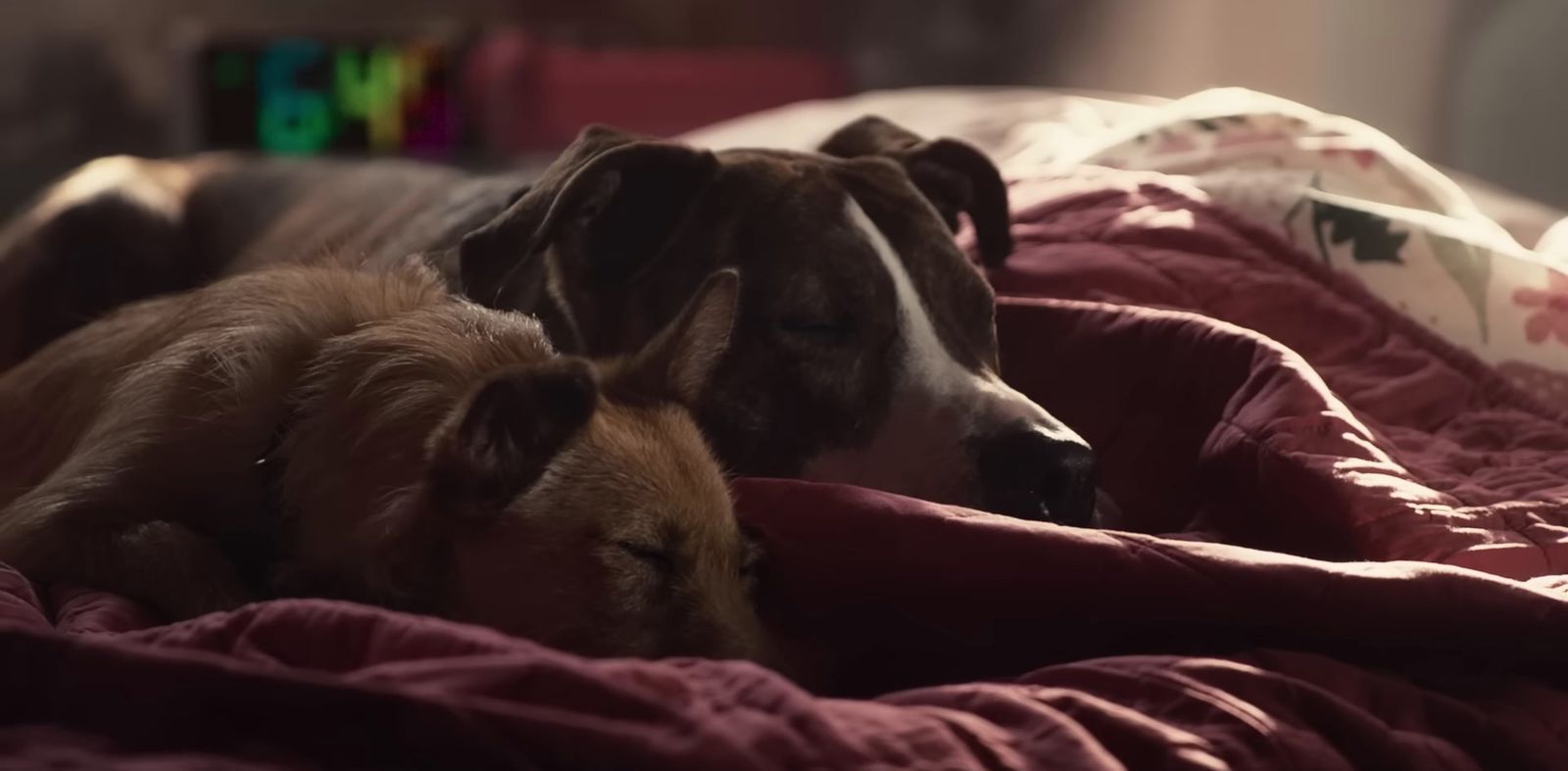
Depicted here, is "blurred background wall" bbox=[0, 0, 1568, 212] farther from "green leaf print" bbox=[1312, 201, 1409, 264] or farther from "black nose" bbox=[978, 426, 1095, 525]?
"black nose" bbox=[978, 426, 1095, 525]

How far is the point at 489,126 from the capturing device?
371 cm

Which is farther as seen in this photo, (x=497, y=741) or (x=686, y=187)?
(x=686, y=187)

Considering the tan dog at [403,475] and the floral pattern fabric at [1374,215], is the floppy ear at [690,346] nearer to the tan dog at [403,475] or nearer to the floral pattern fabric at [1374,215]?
the tan dog at [403,475]

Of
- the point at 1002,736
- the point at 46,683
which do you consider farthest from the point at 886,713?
the point at 46,683

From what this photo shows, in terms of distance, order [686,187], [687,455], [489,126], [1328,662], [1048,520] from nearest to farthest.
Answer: [1328,662]
[687,455]
[1048,520]
[686,187]
[489,126]

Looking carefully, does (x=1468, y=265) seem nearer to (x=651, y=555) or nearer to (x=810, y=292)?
(x=810, y=292)

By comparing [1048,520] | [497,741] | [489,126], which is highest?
[497,741]

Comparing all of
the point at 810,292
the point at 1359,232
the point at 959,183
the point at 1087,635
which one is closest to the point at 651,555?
the point at 1087,635

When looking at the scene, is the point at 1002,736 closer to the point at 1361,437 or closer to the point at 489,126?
the point at 1361,437

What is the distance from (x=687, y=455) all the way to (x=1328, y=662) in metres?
0.43

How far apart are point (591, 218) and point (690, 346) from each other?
0.95 feet

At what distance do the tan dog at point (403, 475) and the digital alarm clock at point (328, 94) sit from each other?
8.99ft

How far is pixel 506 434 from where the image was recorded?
34.7 inches

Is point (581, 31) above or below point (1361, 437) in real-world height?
below
